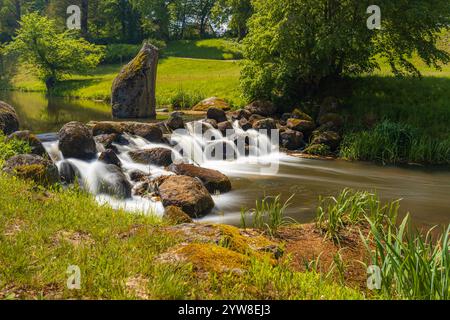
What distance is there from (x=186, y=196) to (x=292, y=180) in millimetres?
5949

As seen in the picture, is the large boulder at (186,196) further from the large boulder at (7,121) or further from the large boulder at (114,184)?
the large boulder at (7,121)

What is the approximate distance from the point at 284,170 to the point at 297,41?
34.3 feet

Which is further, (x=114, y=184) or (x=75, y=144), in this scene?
(x=75, y=144)

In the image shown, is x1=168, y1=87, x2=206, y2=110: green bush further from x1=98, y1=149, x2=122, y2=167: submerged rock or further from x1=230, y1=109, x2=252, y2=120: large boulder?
x1=98, y1=149, x2=122, y2=167: submerged rock

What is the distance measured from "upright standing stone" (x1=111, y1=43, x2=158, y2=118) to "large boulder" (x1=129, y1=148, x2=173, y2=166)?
12.1 m

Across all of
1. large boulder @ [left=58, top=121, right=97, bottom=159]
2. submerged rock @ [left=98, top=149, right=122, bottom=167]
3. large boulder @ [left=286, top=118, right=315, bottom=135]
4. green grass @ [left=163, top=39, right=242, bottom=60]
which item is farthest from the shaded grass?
green grass @ [left=163, top=39, right=242, bottom=60]

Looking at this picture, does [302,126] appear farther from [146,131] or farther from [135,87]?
[135,87]

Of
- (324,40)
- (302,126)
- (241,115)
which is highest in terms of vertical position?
(324,40)

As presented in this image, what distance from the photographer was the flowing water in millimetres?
12570

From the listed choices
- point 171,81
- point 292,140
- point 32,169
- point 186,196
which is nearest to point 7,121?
point 32,169

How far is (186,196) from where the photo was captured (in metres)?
11.7

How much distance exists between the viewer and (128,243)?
6.47m
